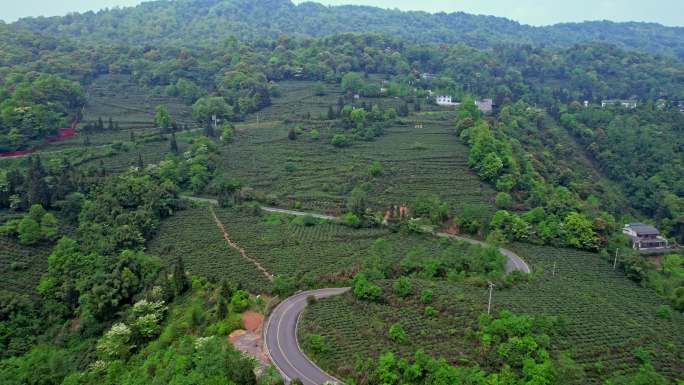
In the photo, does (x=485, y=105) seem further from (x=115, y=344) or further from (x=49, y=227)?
(x=115, y=344)

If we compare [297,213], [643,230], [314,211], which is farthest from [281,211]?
[643,230]

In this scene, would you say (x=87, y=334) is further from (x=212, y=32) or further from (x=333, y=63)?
(x=212, y=32)

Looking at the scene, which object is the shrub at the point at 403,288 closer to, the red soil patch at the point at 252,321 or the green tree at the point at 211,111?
the red soil patch at the point at 252,321

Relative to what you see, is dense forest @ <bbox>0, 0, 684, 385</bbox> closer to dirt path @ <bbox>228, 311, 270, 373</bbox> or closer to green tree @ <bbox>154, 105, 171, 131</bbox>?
dirt path @ <bbox>228, 311, 270, 373</bbox>

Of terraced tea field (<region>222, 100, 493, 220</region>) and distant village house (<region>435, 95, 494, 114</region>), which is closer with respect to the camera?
terraced tea field (<region>222, 100, 493, 220</region>)

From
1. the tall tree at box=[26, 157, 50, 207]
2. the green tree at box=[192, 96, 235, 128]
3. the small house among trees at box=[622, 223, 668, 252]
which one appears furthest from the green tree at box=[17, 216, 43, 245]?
the small house among trees at box=[622, 223, 668, 252]
